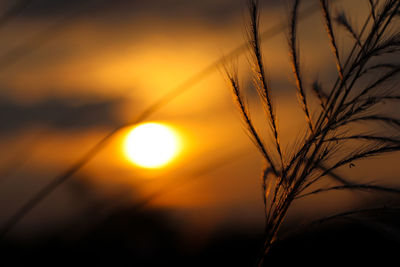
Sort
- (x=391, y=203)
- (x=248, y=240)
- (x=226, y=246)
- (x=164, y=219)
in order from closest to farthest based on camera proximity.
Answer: (x=391, y=203)
(x=164, y=219)
(x=226, y=246)
(x=248, y=240)

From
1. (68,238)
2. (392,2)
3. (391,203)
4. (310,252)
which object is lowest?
(310,252)

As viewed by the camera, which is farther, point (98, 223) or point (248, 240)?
point (248, 240)

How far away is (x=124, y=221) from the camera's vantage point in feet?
7.35

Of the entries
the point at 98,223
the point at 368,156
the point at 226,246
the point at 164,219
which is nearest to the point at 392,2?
the point at 368,156

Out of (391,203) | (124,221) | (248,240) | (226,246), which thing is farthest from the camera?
(248,240)

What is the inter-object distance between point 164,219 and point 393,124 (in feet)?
6.95

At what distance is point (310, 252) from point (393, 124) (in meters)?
2.11

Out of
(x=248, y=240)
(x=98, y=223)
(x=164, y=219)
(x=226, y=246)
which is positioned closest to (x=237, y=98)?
(x=98, y=223)

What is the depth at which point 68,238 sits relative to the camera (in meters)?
1.96

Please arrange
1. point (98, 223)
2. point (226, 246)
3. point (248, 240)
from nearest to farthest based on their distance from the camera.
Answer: point (98, 223)
point (226, 246)
point (248, 240)

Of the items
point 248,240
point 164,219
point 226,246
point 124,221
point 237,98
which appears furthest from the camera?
point 248,240

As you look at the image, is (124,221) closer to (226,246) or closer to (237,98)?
(237,98)

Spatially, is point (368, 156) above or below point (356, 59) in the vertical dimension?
below

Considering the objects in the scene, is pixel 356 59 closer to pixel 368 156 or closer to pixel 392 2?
pixel 392 2
